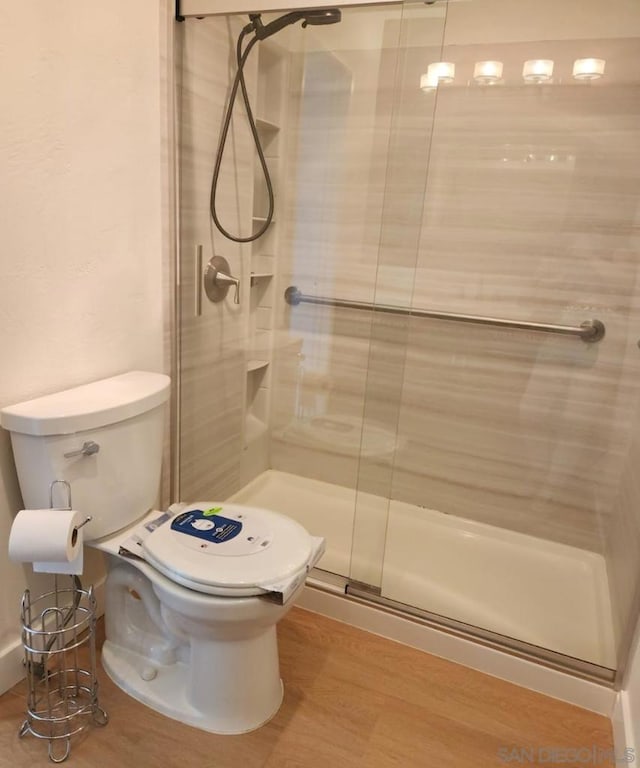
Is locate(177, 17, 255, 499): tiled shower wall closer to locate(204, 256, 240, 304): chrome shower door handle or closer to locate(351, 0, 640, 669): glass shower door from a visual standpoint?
locate(204, 256, 240, 304): chrome shower door handle

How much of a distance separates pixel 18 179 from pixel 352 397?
1501mm

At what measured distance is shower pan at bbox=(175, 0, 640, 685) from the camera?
1.82 m

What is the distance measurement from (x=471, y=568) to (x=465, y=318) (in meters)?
0.93

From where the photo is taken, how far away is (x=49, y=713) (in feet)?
4.41

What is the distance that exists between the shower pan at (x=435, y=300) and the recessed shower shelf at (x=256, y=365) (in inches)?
1.4

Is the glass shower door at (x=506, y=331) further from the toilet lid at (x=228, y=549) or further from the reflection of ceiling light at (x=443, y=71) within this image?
the toilet lid at (x=228, y=549)

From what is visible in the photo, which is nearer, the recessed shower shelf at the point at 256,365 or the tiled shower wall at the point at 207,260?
the tiled shower wall at the point at 207,260

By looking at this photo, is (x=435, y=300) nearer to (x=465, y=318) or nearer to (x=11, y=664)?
(x=465, y=318)

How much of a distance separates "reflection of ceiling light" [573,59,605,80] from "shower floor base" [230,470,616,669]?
64.4 inches

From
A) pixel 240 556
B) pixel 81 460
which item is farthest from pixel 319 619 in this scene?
pixel 81 460

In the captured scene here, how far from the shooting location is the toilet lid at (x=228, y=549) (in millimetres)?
1238

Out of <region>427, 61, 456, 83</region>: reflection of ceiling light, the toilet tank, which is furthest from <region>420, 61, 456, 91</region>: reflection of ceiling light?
the toilet tank

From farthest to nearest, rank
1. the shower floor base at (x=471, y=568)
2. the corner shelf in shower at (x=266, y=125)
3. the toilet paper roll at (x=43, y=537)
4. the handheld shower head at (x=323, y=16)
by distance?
the corner shelf in shower at (x=266, y=125), the shower floor base at (x=471, y=568), the handheld shower head at (x=323, y=16), the toilet paper roll at (x=43, y=537)

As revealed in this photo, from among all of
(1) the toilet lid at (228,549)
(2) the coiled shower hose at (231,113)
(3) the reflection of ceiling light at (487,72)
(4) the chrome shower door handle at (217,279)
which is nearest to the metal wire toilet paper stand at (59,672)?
(1) the toilet lid at (228,549)
